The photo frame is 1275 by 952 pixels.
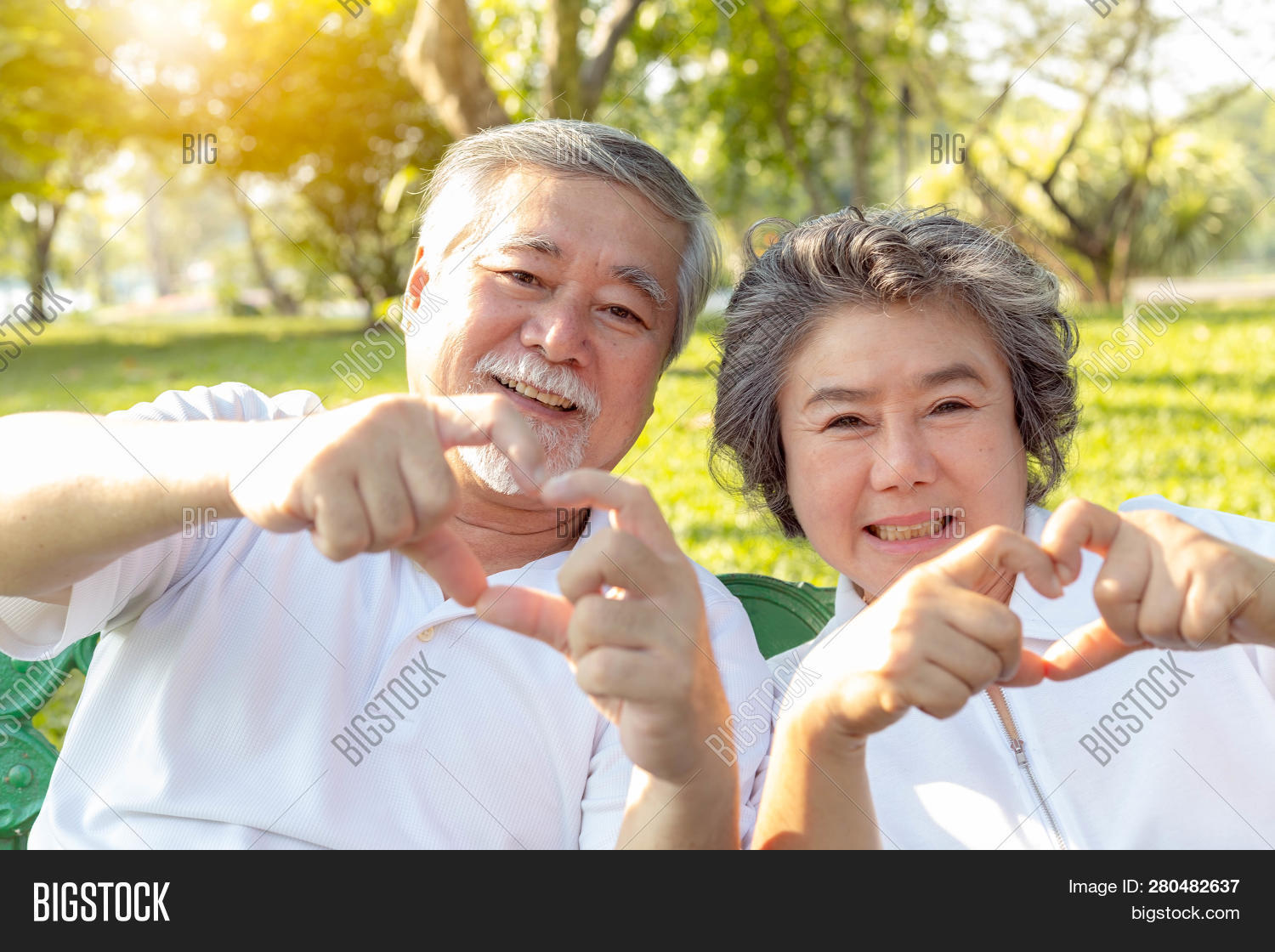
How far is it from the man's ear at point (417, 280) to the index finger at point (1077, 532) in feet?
5.44

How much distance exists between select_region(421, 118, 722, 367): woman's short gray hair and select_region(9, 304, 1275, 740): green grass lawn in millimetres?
293

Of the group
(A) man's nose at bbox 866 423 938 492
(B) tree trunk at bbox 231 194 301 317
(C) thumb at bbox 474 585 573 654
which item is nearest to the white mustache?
(A) man's nose at bbox 866 423 938 492

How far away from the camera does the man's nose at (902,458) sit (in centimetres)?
194

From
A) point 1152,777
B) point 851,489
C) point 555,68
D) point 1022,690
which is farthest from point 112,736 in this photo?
point 555,68

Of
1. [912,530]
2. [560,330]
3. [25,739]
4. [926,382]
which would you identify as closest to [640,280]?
[560,330]

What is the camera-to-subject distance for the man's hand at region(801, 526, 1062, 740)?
4.45ft

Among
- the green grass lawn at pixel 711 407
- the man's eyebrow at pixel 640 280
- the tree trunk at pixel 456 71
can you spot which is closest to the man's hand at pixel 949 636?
the man's eyebrow at pixel 640 280

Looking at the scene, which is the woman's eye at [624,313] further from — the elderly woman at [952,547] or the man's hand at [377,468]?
the man's hand at [377,468]

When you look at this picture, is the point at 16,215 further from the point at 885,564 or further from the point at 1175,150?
the point at 885,564

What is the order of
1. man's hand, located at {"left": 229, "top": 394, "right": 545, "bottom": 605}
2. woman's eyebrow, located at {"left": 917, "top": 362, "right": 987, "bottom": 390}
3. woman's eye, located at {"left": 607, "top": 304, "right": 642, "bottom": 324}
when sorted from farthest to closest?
woman's eye, located at {"left": 607, "top": 304, "right": 642, "bottom": 324} < woman's eyebrow, located at {"left": 917, "top": 362, "right": 987, "bottom": 390} < man's hand, located at {"left": 229, "top": 394, "right": 545, "bottom": 605}

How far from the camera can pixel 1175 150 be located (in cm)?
2141

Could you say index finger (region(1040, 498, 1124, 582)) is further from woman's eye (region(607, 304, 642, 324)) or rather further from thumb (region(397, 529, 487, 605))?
woman's eye (region(607, 304, 642, 324))

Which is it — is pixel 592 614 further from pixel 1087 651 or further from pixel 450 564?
pixel 1087 651

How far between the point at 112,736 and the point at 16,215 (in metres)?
30.4
